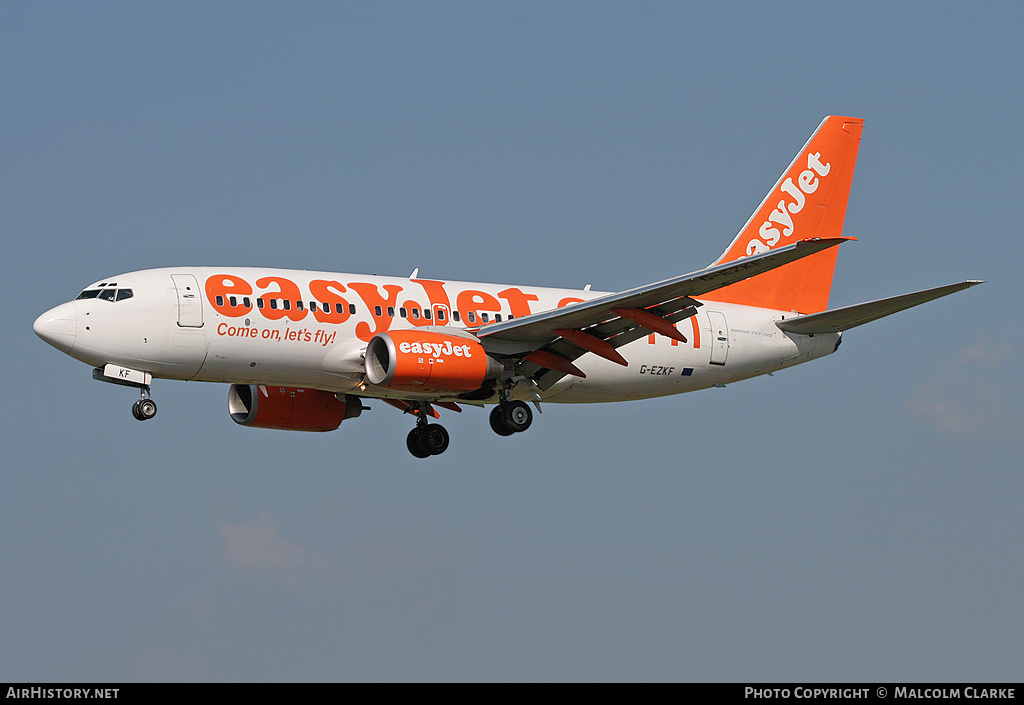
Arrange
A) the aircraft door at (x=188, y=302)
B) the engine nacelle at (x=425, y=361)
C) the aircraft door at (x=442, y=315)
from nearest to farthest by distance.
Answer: the aircraft door at (x=188, y=302), the engine nacelle at (x=425, y=361), the aircraft door at (x=442, y=315)

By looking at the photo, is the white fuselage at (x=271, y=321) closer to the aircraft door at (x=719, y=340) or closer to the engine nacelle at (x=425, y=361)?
the engine nacelle at (x=425, y=361)

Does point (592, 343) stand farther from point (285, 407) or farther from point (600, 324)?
point (285, 407)

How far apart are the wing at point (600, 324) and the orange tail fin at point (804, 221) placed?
6.61m

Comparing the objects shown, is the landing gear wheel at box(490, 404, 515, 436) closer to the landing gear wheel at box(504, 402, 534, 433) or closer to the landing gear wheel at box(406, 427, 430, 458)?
the landing gear wheel at box(504, 402, 534, 433)

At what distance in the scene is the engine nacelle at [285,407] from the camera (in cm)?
4547

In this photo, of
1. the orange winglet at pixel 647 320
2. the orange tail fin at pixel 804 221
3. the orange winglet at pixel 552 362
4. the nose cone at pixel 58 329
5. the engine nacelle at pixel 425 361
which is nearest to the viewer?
the nose cone at pixel 58 329

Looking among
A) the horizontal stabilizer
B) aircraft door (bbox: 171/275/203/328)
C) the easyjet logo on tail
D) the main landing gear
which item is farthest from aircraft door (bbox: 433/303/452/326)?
the easyjet logo on tail

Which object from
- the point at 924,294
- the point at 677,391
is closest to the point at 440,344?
the point at 677,391

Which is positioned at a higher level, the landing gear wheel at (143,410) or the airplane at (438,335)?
the airplane at (438,335)

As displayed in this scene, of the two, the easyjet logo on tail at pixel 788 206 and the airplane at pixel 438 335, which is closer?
the airplane at pixel 438 335

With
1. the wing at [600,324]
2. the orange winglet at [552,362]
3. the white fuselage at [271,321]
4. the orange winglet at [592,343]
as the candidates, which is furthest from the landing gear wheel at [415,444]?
the orange winglet at [592,343]

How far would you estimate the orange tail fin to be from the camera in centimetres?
4894
